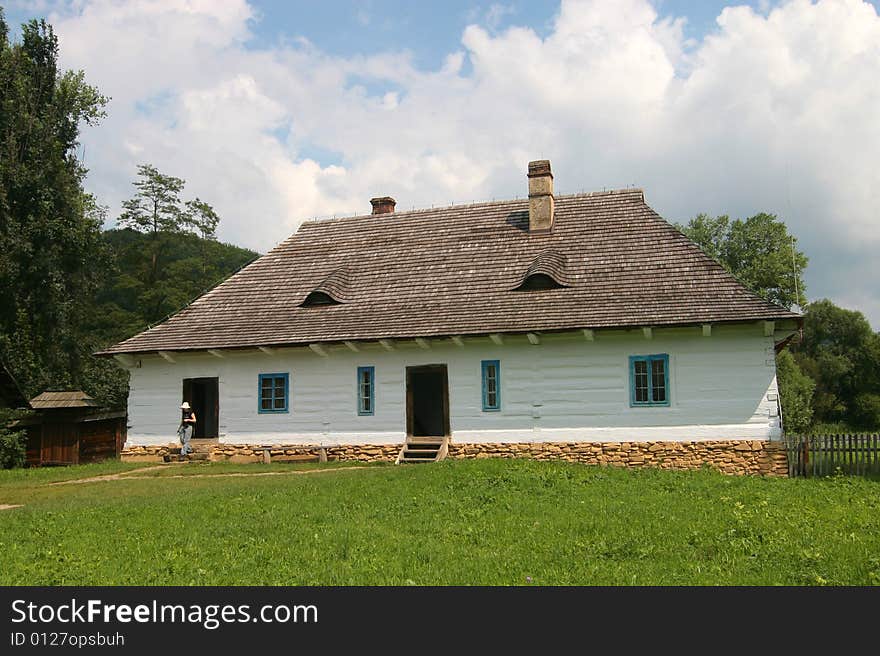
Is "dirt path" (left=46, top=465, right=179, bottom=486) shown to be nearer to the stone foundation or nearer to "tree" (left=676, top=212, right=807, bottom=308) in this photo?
the stone foundation

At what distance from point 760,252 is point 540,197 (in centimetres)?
2072

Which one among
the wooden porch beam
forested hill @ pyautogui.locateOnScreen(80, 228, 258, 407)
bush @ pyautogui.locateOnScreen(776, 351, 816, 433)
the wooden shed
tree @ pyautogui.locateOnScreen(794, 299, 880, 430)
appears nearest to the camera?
the wooden porch beam

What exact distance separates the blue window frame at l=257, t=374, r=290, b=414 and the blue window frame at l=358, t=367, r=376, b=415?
1.91 meters

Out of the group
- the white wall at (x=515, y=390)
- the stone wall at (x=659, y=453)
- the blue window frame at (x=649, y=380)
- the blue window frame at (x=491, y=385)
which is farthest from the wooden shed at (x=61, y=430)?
the blue window frame at (x=649, y=380)

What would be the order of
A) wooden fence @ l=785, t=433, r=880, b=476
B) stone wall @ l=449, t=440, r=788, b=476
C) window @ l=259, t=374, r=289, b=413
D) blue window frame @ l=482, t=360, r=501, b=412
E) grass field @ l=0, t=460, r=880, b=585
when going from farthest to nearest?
window @ l=259, t=374, r=289, b=413 < blue window frame @ l=482, t=360, r=501, b=412 < stone wall @ l=449, t=440, r=788, b=476 < wooden fence @ l=785, t=433, r=880, b=476 < grass field @ l=0, t=460, r=880, b=585

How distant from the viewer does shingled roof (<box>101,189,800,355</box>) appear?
1783 cm

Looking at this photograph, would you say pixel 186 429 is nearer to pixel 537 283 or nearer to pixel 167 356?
pixel 167 356

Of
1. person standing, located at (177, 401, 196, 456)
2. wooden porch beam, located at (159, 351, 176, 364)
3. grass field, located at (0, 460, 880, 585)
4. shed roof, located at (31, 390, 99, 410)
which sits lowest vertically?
grass field, located at (0, 460, 880, 585)

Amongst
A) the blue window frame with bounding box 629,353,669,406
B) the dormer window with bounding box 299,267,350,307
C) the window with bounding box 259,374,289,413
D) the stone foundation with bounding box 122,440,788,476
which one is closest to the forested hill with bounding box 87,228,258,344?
the dormer window with bounding box 299,267,350,307

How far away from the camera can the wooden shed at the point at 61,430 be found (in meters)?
21.7

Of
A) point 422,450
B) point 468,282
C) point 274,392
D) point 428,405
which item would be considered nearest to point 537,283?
point 468,282

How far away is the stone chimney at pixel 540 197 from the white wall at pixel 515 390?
4321mm

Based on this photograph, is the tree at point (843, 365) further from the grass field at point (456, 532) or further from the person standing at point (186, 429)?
the person standing at point (186, 429)
